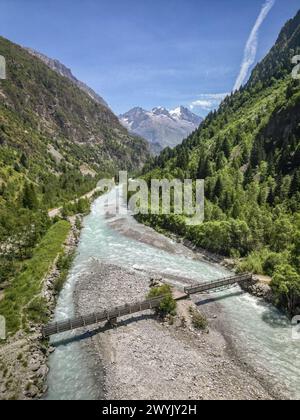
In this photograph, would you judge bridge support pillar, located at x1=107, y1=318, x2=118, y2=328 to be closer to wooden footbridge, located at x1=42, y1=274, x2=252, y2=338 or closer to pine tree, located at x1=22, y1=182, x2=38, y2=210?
wooden footbridge, located at x1=42, y1=274, x2=252, y2=338

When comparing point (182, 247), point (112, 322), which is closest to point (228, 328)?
point (112, 322)

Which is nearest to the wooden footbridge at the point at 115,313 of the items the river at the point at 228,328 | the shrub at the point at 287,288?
the river at the point at 228,328

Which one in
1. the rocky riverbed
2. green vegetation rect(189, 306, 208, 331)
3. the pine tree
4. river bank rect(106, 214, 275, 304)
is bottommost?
the rocky riverbed

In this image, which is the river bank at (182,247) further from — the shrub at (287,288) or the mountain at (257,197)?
the shrub at (287,288)

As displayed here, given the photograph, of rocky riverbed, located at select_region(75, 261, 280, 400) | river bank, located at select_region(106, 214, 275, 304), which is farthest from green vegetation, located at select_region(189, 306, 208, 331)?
river bank, located at select_region(106, 214, 275, 304)

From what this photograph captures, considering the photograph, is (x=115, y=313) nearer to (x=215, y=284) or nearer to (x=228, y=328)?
(x=228, y=328)
